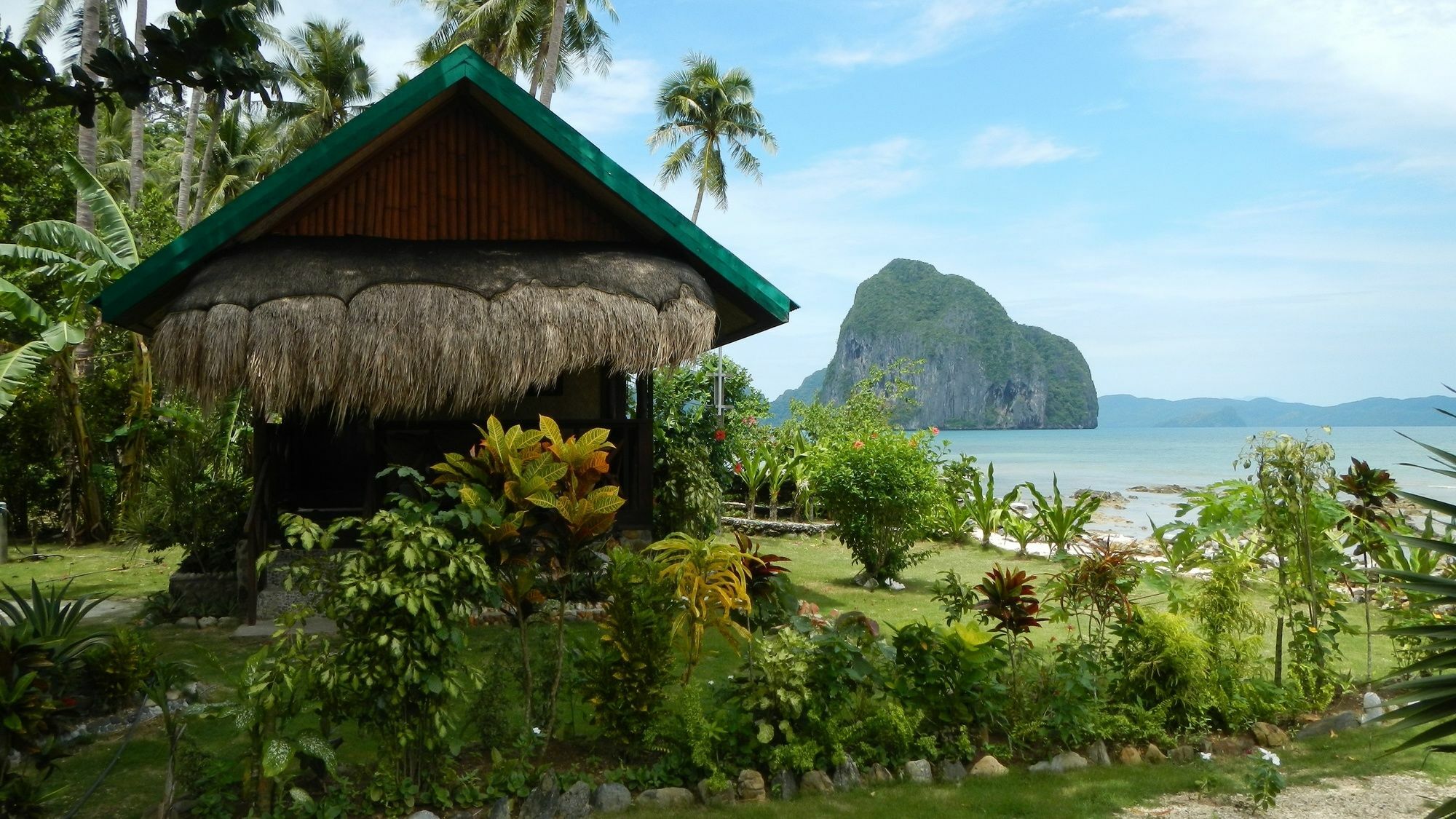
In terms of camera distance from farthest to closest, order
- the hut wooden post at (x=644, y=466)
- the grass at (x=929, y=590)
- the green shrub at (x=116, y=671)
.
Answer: the hut wooden post at (x=644, y=466)
the grass at (x=929, y=590)
the green shrub at (x=116, y=671)

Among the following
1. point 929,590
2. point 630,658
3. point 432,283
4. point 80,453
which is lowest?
point 929,590

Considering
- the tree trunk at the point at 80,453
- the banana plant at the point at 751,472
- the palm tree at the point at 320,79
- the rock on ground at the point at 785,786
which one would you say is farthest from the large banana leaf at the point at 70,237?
the palm tree at the point at 320,79

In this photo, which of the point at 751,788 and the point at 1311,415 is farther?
the point at 1311,415

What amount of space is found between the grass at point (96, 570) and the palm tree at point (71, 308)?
97 cm

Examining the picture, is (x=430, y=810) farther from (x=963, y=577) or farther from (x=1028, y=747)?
(x=963, y=577)

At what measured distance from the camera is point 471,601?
15.0 feet

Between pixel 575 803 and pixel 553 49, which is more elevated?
pixel 553 49

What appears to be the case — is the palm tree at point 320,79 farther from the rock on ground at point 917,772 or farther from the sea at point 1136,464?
the rock on ground at point 917,772

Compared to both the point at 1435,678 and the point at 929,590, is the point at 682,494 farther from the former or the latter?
the point at 1435,678

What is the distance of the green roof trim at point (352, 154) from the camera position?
26.5 feet

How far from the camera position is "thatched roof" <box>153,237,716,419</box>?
307 inches

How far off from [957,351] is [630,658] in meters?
122

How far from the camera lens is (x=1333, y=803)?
4906 millimetres

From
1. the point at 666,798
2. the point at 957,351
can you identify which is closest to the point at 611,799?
the point at 666,798
